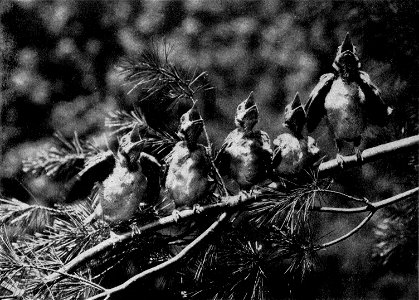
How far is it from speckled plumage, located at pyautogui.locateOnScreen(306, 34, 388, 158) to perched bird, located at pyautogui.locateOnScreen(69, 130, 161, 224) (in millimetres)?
191

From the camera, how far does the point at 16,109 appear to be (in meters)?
0.82

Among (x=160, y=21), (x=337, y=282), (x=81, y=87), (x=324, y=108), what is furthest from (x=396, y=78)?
(x=81, y=87)

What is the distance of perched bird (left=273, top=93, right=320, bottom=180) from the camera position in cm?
49

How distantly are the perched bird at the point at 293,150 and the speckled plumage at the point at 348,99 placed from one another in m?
0.02

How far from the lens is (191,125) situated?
495 millimetres

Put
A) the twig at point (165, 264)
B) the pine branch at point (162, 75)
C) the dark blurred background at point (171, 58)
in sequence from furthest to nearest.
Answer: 1. the dark blurred background at point (171, 58)
2. the pine branch at point (162, 75)
3. the twig at point (165, 264)

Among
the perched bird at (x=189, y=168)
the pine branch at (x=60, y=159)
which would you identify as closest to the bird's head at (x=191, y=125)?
the perched bird at (x=189, y=168)

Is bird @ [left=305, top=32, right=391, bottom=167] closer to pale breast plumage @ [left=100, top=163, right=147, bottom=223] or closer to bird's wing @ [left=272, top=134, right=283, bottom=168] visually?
bird's wing @ [left=272, top=134, right=283, bottom=168]

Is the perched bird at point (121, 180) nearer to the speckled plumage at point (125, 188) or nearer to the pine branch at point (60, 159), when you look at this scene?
the speckled plumage at point (125, 188)

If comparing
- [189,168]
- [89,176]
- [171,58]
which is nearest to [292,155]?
[189,168]

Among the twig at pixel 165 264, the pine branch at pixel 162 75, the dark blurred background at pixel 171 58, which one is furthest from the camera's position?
the dark blurred background at pixel 171 58

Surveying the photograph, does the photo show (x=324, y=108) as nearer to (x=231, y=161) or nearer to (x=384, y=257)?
(x=231, y=161)

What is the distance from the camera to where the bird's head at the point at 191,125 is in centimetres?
50

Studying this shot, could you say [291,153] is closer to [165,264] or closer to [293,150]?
[293,150]
